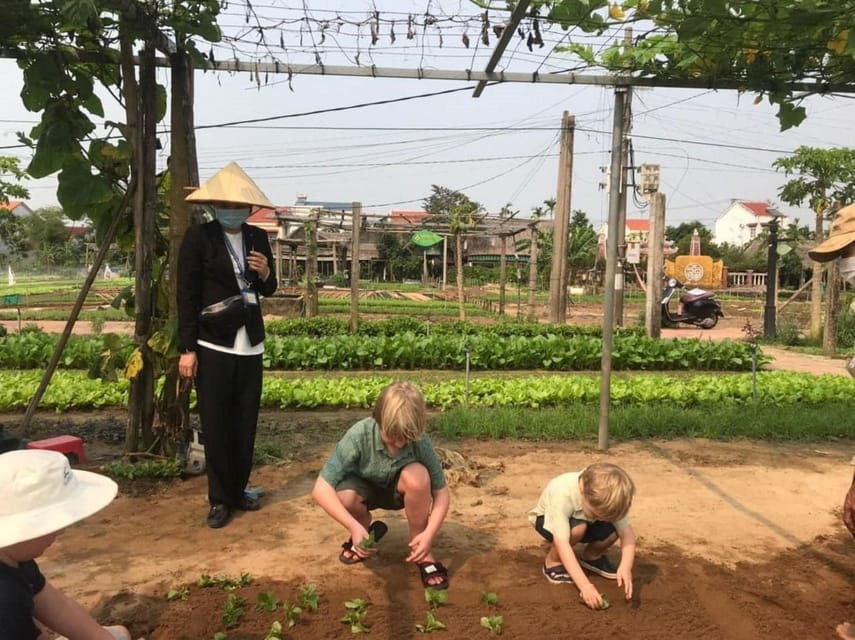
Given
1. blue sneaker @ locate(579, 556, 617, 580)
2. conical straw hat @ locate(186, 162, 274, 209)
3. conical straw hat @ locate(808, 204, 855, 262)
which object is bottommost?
blue sneaker @ locate(579, 556, 617, 580)

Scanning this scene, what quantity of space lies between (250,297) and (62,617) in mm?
2164

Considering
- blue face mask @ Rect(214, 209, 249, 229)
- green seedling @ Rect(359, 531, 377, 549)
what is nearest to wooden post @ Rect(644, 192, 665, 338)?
blue face mask @ Rect(214, 209, 249, 229)

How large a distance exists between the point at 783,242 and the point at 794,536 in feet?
46.7

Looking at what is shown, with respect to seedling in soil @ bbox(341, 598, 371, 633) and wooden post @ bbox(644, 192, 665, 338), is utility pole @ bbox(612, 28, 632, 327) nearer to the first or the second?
wooden post @ bbox(644, 192, 665, 338)

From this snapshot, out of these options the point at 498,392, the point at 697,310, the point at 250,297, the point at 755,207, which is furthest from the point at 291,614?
the point at 755,207

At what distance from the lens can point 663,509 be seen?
14.0 feet

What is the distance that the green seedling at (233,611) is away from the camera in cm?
273

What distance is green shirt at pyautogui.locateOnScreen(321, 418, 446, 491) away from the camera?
3.16 metres

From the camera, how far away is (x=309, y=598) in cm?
290

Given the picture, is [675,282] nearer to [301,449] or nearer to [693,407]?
[693,407]

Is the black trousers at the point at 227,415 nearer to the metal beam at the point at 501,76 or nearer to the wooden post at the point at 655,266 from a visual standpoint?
the metal beam at the point at 501,76

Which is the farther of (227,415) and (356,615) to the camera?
(227,415)

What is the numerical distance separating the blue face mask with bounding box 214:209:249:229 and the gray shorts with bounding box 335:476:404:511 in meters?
1.65

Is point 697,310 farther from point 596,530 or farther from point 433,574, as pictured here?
point 433,574
